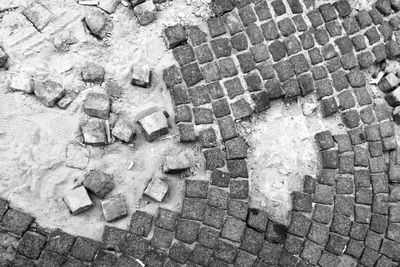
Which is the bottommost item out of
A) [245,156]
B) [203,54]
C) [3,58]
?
[245,156]

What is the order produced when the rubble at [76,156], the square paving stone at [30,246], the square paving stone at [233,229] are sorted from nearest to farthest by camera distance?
1. the square paving stone at [30,246]
2. the rubble at [76,156]
3. the square paving stone at [233,229]

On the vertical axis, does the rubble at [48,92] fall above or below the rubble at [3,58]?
below

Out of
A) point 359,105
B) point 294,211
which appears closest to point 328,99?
point 359,105

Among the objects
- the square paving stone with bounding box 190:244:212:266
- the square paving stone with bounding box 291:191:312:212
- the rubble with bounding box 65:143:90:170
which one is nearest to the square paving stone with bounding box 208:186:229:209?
the square paving stone with bounding box 190:244:212:266

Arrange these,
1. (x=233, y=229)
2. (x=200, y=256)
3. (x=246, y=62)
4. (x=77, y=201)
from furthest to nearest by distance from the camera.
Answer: (x=246, y=62), (x=233, y=229), (x=200, y=256), (x=77, y=201)

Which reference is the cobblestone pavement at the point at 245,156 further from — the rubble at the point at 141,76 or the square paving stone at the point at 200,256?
the rubble at the point at 141,76

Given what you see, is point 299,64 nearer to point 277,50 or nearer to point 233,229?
point 277,50

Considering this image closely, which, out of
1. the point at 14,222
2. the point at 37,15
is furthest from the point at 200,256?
the point at 37,15

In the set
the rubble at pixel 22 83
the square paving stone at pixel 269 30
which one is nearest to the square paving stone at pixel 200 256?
the rubble at pixel 22 83
